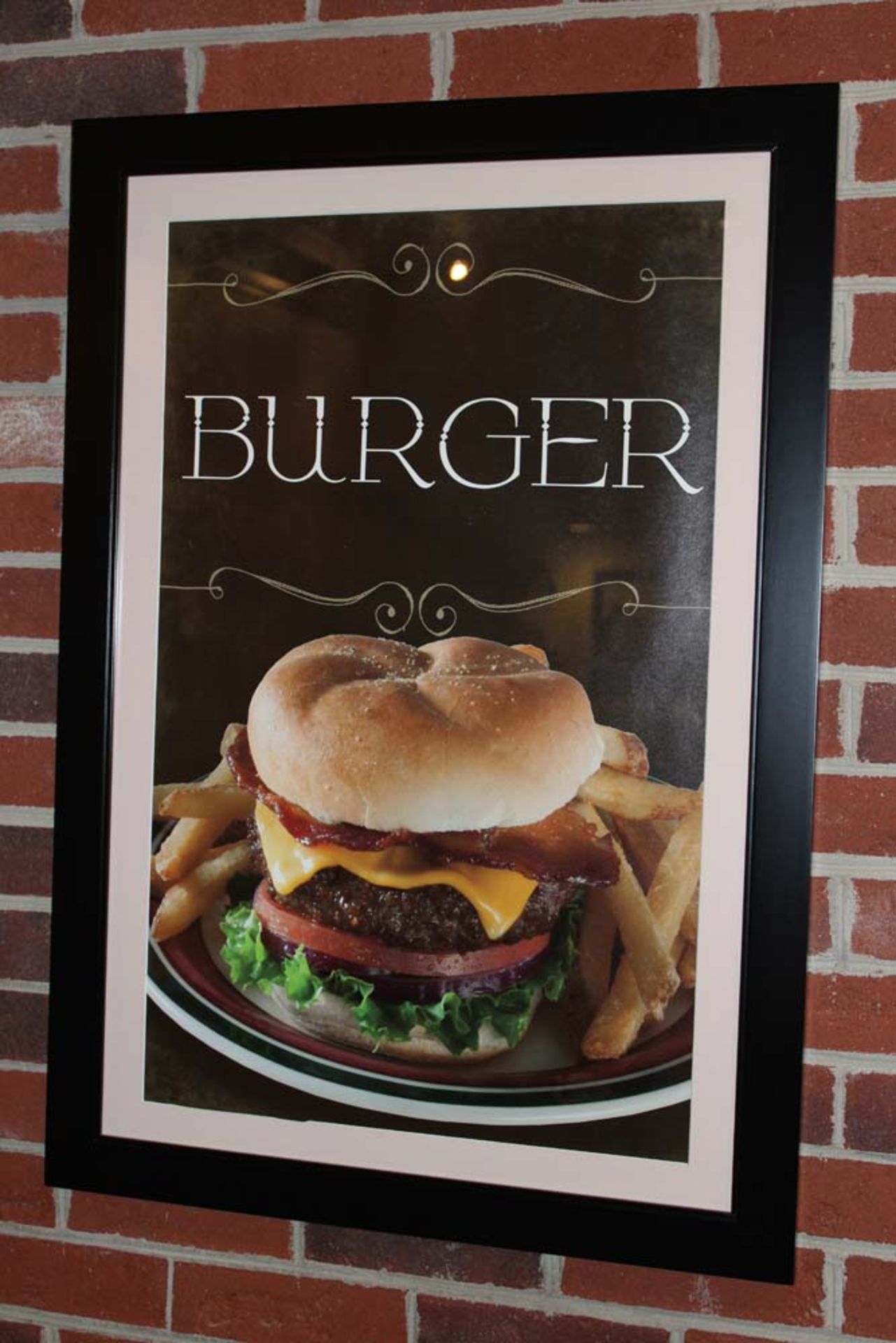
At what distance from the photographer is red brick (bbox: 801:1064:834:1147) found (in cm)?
127

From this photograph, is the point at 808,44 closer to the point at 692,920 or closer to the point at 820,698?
the point at 820,698

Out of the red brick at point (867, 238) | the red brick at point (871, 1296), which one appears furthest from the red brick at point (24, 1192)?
the red brick at point (867, 238)

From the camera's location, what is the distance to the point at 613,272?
4.14 ft

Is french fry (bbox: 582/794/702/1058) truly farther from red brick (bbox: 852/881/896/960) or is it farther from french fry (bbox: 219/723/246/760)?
french fry (bbox: 219/723/246/760)

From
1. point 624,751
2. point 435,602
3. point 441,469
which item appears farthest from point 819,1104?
point 441,469

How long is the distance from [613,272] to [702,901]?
0.63 meters

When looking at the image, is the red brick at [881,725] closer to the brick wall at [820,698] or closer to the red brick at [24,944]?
the brick wall at [820,698]

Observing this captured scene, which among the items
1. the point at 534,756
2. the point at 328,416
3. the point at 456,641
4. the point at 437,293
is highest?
the point at 437,293

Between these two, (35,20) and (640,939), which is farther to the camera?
(35,20)

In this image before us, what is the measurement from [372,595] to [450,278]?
0.33m

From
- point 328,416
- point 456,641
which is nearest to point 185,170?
point 328,416

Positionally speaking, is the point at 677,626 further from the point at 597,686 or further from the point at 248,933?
the point at 248,933

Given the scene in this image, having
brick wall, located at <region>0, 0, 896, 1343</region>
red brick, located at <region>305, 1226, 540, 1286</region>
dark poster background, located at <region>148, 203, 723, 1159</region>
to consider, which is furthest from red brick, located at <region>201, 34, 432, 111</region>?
red brick, located at <region>305, 1226, 540, 1286</region>

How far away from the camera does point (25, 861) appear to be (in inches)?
57.4
